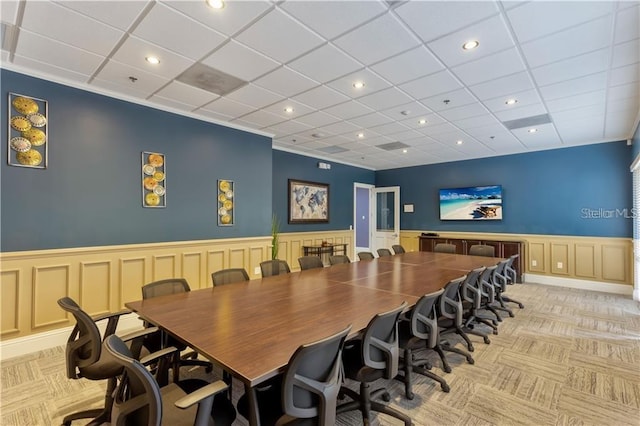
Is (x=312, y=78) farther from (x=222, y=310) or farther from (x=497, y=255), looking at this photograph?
(x=497, y=255)

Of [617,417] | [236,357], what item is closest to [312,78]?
[236,357]

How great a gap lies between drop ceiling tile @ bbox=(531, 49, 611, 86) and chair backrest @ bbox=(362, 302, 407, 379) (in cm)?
286

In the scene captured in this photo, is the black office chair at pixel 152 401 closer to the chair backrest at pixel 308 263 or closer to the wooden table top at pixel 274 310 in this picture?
the wooden table top at pixel 274 310

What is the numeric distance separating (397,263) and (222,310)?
2993 millimetres

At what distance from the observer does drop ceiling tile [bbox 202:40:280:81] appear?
2713 millimetres

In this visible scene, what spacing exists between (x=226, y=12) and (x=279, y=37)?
47 centimetres

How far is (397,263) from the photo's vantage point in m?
4.57

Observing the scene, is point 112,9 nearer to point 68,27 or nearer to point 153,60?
point 68,27

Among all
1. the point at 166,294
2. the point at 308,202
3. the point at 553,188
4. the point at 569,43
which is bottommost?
the point at 166,294

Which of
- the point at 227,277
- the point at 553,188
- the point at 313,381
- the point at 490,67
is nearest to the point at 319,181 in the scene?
the point at 227,277

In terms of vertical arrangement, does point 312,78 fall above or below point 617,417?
above

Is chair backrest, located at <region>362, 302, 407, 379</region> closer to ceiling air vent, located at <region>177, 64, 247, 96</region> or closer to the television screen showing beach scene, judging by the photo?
ceiling air vent, located at <region>177, 64, 247, 96</region>

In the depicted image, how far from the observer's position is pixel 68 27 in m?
2.43

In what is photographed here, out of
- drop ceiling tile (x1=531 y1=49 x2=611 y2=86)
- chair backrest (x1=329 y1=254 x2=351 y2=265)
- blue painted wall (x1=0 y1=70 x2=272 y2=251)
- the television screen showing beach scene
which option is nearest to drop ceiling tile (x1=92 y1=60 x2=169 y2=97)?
blue painted wall (x1=0 y1=70 x2=272 y2=251)
